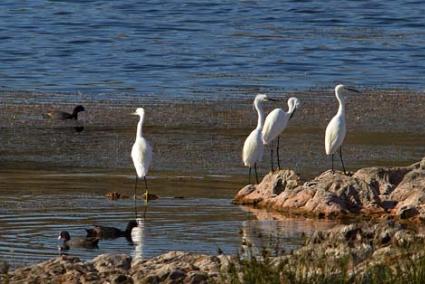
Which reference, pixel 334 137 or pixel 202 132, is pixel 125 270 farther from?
pixel 202 132

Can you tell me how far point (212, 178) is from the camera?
15.8m

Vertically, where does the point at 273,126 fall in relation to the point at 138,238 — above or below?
above

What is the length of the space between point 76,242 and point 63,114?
864cm

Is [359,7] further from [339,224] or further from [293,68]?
[339,224]

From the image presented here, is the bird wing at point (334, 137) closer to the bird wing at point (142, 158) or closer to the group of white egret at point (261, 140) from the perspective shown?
the group of white egret at point (261, 140)

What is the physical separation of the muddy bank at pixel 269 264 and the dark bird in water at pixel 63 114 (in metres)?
10.4

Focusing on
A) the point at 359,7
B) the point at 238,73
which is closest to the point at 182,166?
the point at 238,73

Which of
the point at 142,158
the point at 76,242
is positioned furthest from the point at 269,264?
the point at 142,158

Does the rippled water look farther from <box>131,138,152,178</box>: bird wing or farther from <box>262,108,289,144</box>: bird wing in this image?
<box>262,108,289,144</box>: bird wing

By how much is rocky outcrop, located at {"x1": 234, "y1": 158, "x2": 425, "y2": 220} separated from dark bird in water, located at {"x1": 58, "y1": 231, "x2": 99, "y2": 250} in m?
2.59

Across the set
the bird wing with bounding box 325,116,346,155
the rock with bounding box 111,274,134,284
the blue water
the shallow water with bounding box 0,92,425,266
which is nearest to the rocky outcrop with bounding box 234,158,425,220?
the shallow water with bounding box 0,92,425,266

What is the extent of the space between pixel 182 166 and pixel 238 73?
9953 millimetres

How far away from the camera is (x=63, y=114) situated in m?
20.3

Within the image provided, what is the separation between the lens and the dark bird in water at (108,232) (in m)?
12.1
